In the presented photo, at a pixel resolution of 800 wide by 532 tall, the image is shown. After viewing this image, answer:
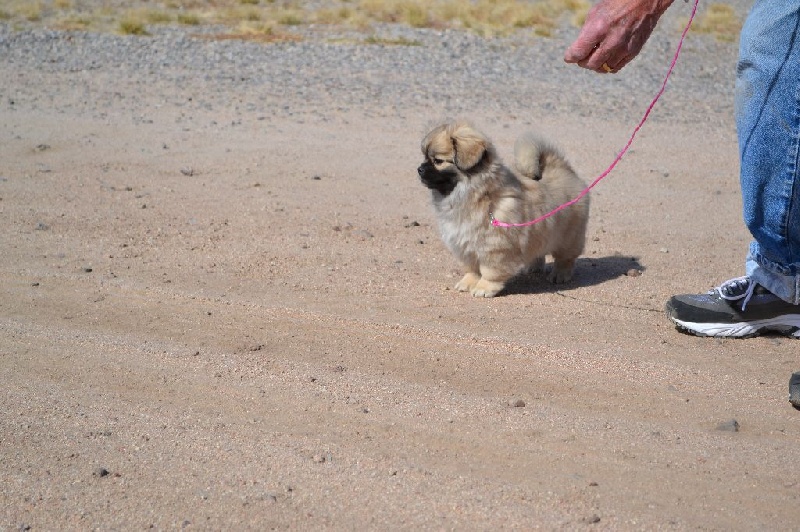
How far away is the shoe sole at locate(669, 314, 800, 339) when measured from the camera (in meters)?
4.77

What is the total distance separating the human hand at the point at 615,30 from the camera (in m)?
3.70

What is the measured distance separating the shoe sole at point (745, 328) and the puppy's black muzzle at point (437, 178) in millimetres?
1632

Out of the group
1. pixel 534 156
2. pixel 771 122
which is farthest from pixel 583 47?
pixel 534 156

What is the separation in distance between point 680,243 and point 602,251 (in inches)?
21.4

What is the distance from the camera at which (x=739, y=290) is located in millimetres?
4762

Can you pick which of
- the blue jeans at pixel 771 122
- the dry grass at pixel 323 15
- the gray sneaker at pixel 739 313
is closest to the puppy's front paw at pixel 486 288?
the gray sneaker at pixel 739 313

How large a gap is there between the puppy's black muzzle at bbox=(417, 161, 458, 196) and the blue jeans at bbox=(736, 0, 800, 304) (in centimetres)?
208

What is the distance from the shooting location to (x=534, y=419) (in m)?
3.67

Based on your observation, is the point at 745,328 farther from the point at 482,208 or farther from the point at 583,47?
the point at 583,47

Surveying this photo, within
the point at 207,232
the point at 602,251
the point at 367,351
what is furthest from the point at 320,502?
the point at 602,251

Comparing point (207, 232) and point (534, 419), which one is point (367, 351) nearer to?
point (534, 419)

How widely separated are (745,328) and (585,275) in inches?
64.8

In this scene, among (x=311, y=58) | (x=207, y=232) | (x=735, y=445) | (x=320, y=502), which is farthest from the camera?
(x=311, y=58)

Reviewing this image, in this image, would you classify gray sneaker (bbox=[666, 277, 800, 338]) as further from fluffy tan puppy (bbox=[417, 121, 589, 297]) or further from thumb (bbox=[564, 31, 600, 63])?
thumb (bbox=[564, 31, 600, 63])
